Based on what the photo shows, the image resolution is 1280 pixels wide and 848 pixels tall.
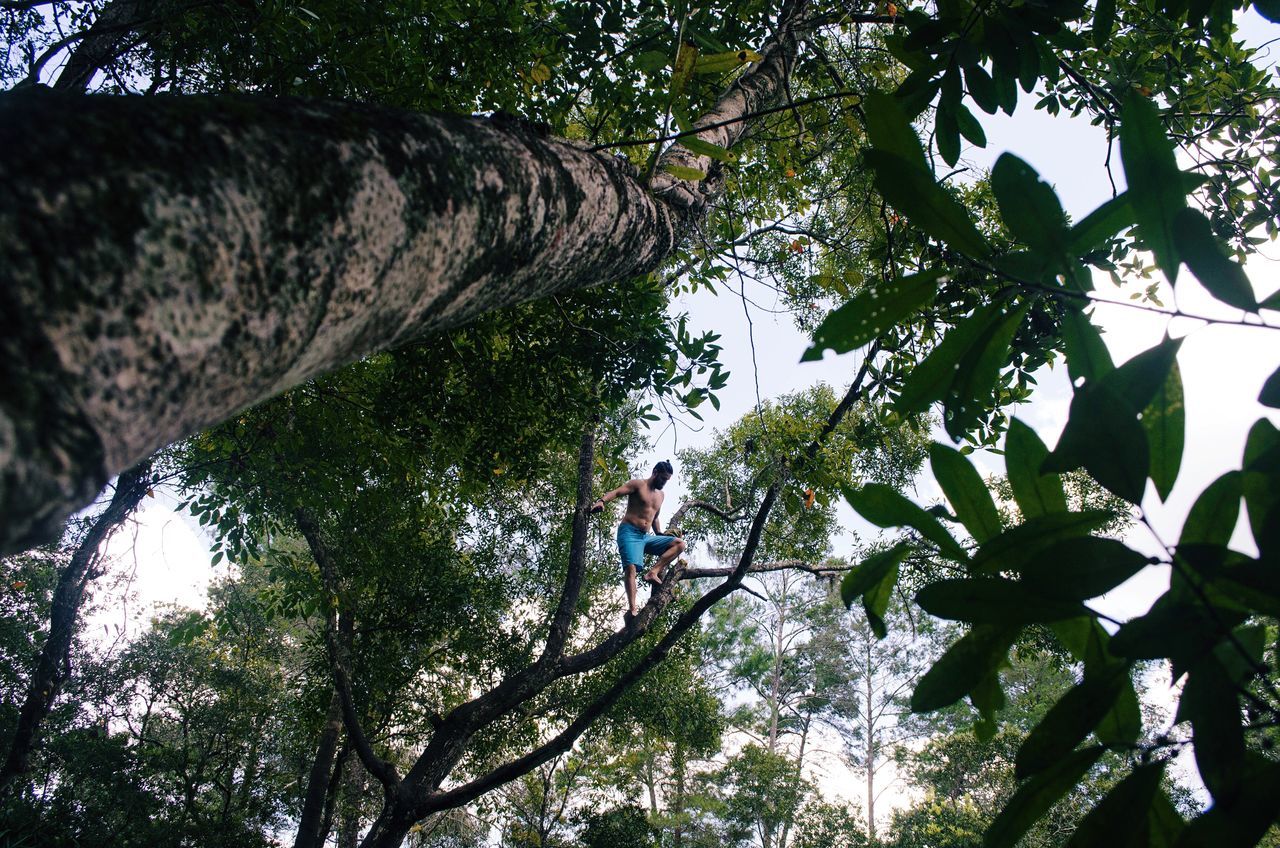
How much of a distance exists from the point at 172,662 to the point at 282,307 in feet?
43.2

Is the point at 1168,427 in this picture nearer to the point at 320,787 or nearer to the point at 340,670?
the point at 340,670

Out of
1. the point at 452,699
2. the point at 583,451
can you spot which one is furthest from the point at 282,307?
the point at 452,699

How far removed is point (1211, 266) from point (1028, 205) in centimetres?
19

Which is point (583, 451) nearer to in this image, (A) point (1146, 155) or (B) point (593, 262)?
(B) point (593, 262)

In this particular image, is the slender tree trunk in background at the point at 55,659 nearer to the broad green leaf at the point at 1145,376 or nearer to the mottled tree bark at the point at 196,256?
the mottled tree bark at the point at 196,256

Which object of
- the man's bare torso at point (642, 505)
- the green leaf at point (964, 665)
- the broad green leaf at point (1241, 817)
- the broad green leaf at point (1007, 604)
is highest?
the man's bare torso at point (642, 505)

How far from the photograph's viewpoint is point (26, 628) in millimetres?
9812

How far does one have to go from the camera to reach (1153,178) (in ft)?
2.23

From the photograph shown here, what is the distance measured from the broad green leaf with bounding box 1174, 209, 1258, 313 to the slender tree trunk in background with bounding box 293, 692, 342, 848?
6.78 m

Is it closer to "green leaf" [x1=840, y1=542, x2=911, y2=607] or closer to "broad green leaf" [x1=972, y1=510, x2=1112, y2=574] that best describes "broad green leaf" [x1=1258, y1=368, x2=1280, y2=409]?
"broad green leaf" [x1=972, y1=510, x2=1112, y2=574]

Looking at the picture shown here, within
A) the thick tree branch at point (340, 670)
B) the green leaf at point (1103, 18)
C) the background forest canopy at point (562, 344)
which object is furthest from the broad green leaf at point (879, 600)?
the thick tree branch at point (340, 670)

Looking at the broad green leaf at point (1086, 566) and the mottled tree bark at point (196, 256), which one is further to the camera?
the broad green leaf at point (1086, 566)

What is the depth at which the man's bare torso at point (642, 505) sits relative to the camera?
18.8 feet

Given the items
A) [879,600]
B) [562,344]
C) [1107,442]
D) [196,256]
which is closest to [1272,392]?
[1107,442]
